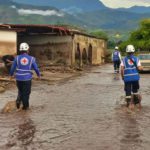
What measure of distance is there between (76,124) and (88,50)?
34600mm

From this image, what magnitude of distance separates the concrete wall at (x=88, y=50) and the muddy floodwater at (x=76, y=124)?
2150cm

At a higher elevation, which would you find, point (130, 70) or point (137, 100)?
point (130, 70)

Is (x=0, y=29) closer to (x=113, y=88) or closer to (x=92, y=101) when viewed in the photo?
(x=113, y=88)

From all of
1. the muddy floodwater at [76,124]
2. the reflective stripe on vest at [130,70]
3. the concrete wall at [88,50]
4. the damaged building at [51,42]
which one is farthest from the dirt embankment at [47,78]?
the reflective stripe on vest at [130,70]

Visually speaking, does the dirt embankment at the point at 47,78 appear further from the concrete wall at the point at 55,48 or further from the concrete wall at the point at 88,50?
the concrete wall at the point at 88,50

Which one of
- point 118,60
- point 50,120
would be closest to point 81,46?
point 118,60

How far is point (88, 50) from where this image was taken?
46.1 m

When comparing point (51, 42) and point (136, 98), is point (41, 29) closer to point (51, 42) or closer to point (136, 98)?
point (51, 42)

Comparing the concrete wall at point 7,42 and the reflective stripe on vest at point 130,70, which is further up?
the concrete wall at point 7,42

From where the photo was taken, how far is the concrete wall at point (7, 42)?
2909 centimetres

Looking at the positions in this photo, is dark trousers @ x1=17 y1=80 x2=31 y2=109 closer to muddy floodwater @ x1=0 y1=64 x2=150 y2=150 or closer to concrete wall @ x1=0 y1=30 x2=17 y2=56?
muddy floodwater @ x1=0 y1=64 x2=150 y2=150

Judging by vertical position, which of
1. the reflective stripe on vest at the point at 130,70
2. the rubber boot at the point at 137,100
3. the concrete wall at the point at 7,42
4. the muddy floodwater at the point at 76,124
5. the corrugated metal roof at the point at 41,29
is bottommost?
the muddy floodwater at the point at 76,124

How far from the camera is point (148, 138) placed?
32.8 feet

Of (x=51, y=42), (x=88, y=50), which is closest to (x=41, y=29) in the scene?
(x=51, y=42)
